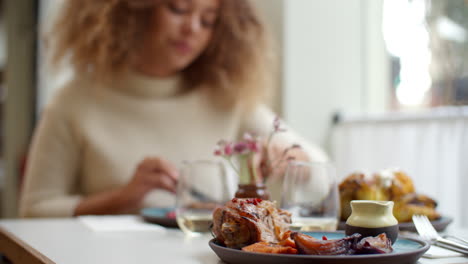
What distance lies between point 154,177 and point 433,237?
769mm

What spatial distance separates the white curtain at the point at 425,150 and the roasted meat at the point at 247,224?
121 cm

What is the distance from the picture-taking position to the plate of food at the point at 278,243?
544 millimetres

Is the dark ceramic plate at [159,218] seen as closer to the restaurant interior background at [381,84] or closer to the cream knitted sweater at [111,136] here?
the cream knitted sweater at [111,136]

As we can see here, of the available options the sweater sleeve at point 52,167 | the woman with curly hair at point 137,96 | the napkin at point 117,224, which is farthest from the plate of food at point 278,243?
the sweater sleeve at point 52,167

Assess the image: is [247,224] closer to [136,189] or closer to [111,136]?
[136,189]

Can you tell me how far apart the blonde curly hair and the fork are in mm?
1129

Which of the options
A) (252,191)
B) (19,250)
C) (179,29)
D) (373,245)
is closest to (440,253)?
(373,245)

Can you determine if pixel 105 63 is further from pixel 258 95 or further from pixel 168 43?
pixel 258 95

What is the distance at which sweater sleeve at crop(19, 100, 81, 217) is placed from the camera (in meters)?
1.60

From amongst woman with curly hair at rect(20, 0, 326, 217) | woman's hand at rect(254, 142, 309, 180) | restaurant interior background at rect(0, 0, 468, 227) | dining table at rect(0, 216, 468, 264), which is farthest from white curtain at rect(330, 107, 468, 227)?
woman's hand at rect(254, 142, 309, 180)

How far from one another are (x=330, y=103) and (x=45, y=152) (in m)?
1.24

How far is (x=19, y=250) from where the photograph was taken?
80cm

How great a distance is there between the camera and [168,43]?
1.67 m

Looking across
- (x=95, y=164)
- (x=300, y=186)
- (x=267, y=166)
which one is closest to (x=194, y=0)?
(x=95, y=164)
